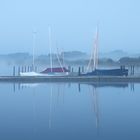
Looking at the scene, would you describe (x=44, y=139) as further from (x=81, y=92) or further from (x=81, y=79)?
(x=81, y=79)

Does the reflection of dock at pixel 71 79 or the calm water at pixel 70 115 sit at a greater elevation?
the reflection of dock at pixel 71 79

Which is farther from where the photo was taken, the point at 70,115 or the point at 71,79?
the point at 71,79

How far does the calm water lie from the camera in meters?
11.4

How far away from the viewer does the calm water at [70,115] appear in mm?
11398

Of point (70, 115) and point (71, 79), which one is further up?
point (71, 79)

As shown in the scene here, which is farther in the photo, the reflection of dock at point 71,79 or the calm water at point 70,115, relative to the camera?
the reflection of dock at point 71,79

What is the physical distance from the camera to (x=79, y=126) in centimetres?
1248

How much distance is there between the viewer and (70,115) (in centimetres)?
1458

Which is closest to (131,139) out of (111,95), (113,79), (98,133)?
(98,133)

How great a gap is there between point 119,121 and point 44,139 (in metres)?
3.29

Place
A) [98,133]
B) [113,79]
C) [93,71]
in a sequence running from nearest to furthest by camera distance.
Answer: [98,133]
[113,79]
[93,71]

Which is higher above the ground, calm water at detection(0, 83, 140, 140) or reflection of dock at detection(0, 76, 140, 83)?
reflection of dock at detection(0, 76, 140, 83)

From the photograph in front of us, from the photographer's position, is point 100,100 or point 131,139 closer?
point 131,139

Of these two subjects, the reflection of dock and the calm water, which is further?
the reflection of dock
